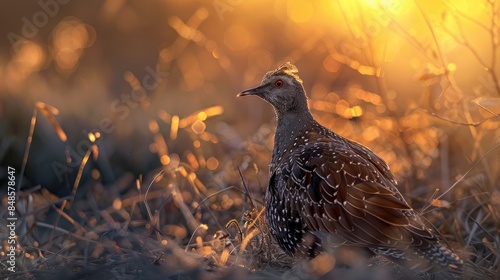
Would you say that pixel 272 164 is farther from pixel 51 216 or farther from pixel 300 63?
pixel 300 63

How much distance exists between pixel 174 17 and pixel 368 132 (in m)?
5.87

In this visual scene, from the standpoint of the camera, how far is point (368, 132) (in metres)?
8.52

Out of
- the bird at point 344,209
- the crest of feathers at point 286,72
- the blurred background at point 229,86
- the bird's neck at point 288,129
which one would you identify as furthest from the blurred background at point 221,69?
the bird at point 344,209

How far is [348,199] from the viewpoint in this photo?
18.9 ft

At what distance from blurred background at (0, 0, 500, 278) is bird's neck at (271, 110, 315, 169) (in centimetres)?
23

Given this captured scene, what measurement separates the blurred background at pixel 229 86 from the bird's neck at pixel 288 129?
0.23 m

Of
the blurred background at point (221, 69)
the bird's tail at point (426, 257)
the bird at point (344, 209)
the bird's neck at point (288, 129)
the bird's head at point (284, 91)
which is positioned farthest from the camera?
the blurred background at point (221, 69)

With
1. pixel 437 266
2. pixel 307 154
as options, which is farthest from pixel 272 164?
pixel 437 266

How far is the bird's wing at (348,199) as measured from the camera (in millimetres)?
5555

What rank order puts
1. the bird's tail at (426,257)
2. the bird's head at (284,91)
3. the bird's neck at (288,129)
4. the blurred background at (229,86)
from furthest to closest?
the blurred background at (229,86), the bird's head at (284,91), the bird's neck at (288,129), the bird's tail at (426,257)

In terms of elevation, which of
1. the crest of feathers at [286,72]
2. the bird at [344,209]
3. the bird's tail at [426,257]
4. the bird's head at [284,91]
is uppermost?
the crest of feathers at [286,72]

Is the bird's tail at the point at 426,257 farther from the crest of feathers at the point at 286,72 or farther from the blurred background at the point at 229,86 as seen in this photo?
the crest of feathers at the point at 286,72

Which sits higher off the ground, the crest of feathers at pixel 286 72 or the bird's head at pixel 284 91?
the crest of feathers at pixel 286 72

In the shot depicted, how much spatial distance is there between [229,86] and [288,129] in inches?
206
